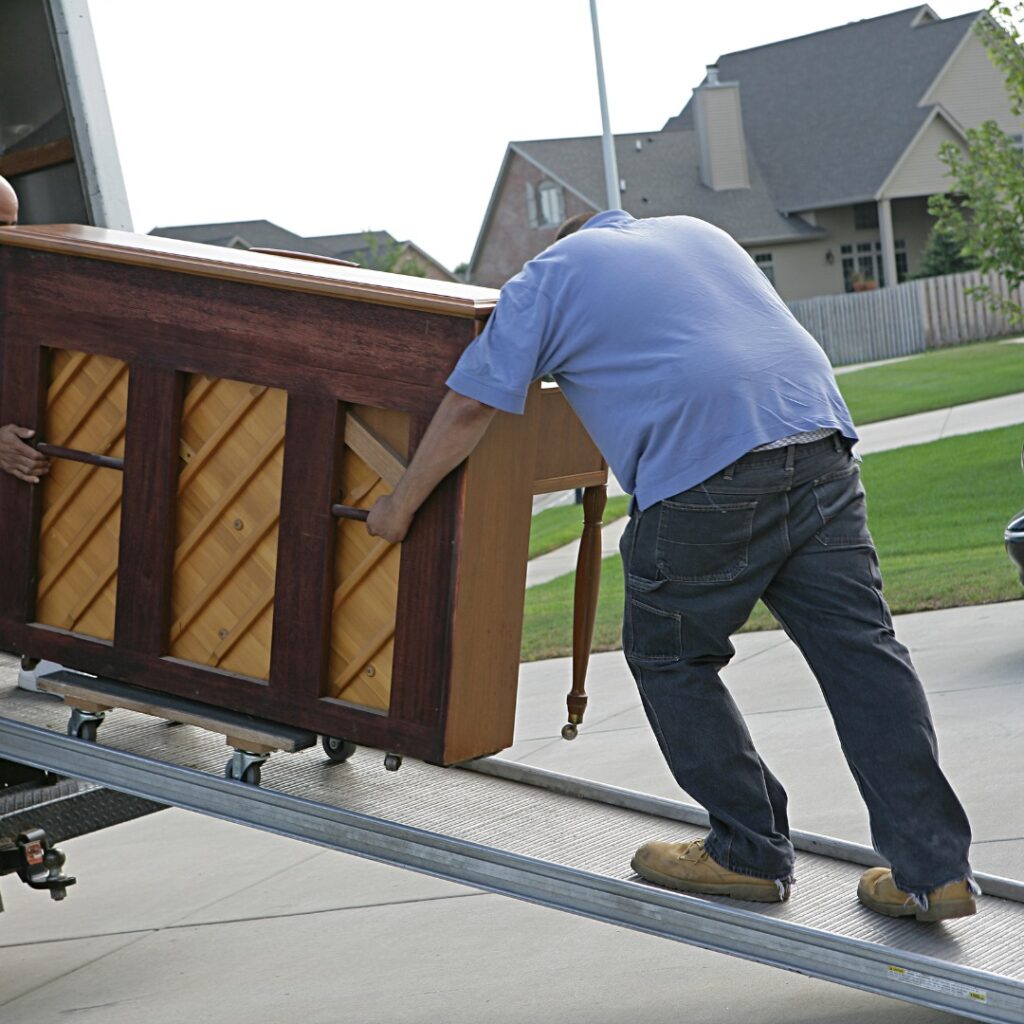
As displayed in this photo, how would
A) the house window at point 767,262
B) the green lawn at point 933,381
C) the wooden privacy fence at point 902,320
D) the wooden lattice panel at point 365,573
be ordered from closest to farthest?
the wooden lattice panel at point 365,573 < the green lawn at point 933,381 < the wooden privacy fence at point 902,320 < the house window at point 767,262

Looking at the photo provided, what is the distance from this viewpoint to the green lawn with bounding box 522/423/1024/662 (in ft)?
32.1

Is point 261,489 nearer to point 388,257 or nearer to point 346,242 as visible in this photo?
point 388,257

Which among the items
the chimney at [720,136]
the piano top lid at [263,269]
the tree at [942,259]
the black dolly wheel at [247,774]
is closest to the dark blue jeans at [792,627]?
the piano top lid at [263,269]

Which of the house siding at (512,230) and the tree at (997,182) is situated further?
the house siding at (512,230)

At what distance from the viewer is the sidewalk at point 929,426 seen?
1655cm

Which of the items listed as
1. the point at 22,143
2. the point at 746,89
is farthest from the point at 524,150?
the point at 22,143

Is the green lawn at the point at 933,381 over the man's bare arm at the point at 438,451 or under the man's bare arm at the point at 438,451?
under

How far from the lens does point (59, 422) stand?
4277mm

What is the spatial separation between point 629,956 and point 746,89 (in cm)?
4680

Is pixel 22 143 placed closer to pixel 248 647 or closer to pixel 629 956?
pixel 248 647

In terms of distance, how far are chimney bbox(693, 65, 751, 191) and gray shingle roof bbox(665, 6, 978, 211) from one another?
994 millimetres

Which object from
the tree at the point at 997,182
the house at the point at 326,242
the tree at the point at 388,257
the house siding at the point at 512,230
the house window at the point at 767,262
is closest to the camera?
the tree at the point at 997,182

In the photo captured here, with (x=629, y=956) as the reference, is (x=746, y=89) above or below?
above

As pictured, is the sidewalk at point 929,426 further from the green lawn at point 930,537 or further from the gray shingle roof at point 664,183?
the gray shingle roof at point 664,183
